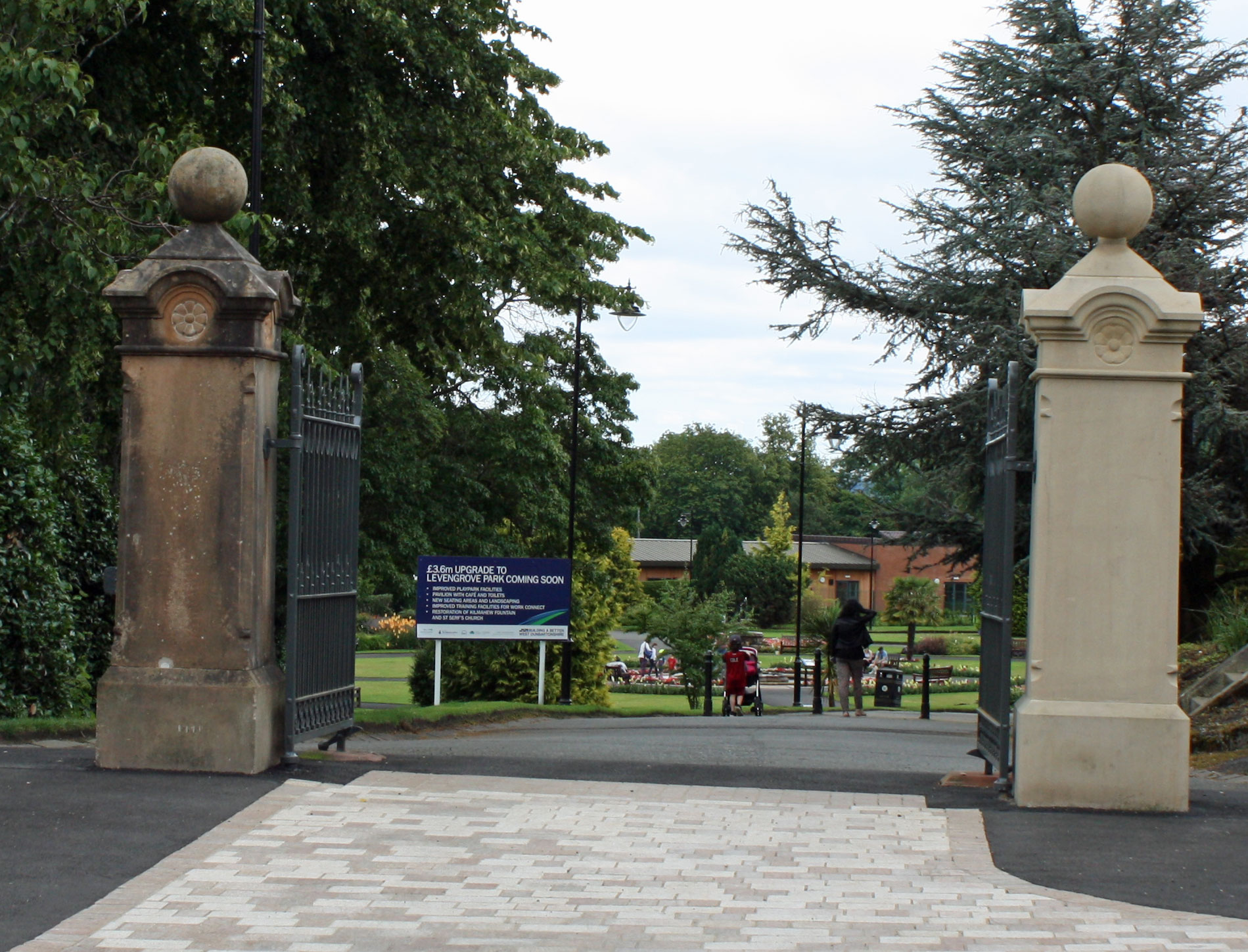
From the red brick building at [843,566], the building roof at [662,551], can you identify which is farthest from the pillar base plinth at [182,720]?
the building roof at [662,551]

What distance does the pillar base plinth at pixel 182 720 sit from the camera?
7.97 m

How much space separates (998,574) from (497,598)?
472 inches

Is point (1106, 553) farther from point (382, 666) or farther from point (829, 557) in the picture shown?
point (829, 557)

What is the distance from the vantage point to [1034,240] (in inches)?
721

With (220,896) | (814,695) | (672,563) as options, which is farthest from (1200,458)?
(672,563)

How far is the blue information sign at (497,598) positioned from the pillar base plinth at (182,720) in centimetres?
1157

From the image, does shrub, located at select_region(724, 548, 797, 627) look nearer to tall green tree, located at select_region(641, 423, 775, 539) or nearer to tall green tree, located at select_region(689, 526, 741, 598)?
tall green tree, located at select_region(689, 526, 741, 598)

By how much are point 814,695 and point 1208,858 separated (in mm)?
19742

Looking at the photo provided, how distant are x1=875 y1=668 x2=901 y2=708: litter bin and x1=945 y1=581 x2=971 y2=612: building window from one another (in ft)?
184

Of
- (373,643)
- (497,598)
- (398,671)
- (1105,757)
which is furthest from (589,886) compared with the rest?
(373,643)

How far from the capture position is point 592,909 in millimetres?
5492

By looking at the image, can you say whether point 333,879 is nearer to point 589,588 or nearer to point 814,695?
point 814,695

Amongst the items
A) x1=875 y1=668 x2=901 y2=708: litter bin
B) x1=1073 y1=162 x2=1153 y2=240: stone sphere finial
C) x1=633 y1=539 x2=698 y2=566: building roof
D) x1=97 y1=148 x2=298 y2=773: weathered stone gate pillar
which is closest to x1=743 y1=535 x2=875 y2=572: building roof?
x1=633 y1=539 x2=698 y2=566: building roof

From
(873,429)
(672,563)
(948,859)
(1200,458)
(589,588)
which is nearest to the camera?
(948,859)
